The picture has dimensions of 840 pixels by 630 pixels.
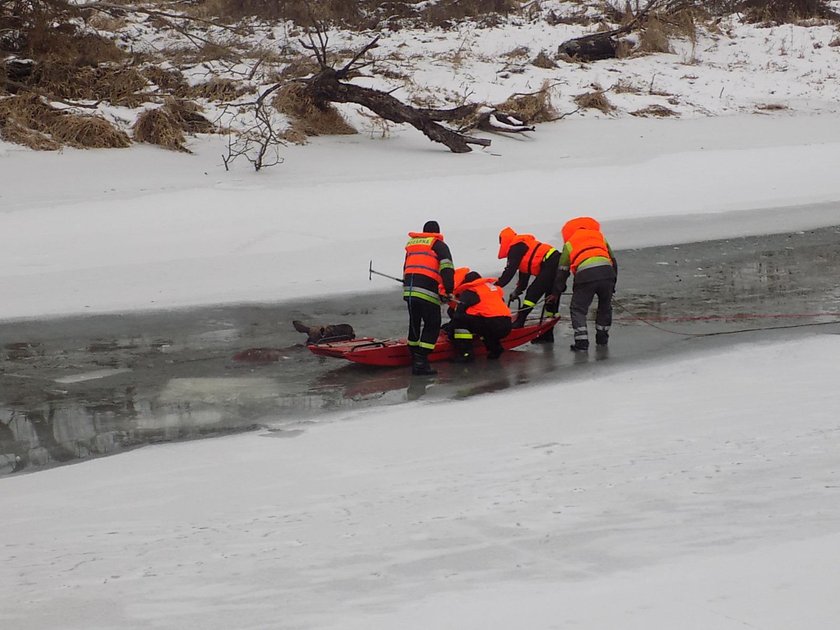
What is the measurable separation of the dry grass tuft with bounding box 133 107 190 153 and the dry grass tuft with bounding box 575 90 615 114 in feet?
28.3

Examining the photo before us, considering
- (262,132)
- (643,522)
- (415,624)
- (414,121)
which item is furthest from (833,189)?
(415,624)

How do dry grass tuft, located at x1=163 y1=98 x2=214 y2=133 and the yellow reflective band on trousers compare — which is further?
dry grass tuft, located at x1=163 y1=98 x2=214 y2=133

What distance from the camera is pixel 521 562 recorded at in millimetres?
5062

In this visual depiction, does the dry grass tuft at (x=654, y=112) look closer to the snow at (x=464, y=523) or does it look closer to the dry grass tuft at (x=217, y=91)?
the dry grass tuft at (x=217, y=91)

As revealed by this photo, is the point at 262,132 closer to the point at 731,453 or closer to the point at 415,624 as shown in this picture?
the point at 731,453

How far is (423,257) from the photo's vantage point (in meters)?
9.52

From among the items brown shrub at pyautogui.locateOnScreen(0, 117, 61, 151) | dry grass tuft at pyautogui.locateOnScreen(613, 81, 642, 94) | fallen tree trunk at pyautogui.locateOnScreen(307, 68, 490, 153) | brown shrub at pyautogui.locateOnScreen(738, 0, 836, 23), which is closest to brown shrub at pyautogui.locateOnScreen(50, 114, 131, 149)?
brown shrub at pyautogui.locateOnScreen(0, 117, 61, 151)

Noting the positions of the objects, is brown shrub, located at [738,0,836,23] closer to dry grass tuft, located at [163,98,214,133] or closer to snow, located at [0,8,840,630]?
dry grass tuft, located at [163,98,214,133]

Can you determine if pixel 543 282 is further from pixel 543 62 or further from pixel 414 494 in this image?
pixel 543 62

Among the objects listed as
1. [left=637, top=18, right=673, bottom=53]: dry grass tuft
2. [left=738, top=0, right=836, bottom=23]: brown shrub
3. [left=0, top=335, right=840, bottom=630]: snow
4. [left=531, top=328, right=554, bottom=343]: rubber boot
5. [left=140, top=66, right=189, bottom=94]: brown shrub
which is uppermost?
[left=738, top=0, right=836, bottom=23]: brown shrub

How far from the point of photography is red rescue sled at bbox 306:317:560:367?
9.49m

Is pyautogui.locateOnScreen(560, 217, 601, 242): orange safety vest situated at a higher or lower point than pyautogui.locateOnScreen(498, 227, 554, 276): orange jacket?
higher

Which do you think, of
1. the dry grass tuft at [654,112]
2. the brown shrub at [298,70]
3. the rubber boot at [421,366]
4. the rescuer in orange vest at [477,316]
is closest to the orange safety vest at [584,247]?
the rescuer in orange vest at [477,316]

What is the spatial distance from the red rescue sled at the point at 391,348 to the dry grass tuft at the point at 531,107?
463 inches
